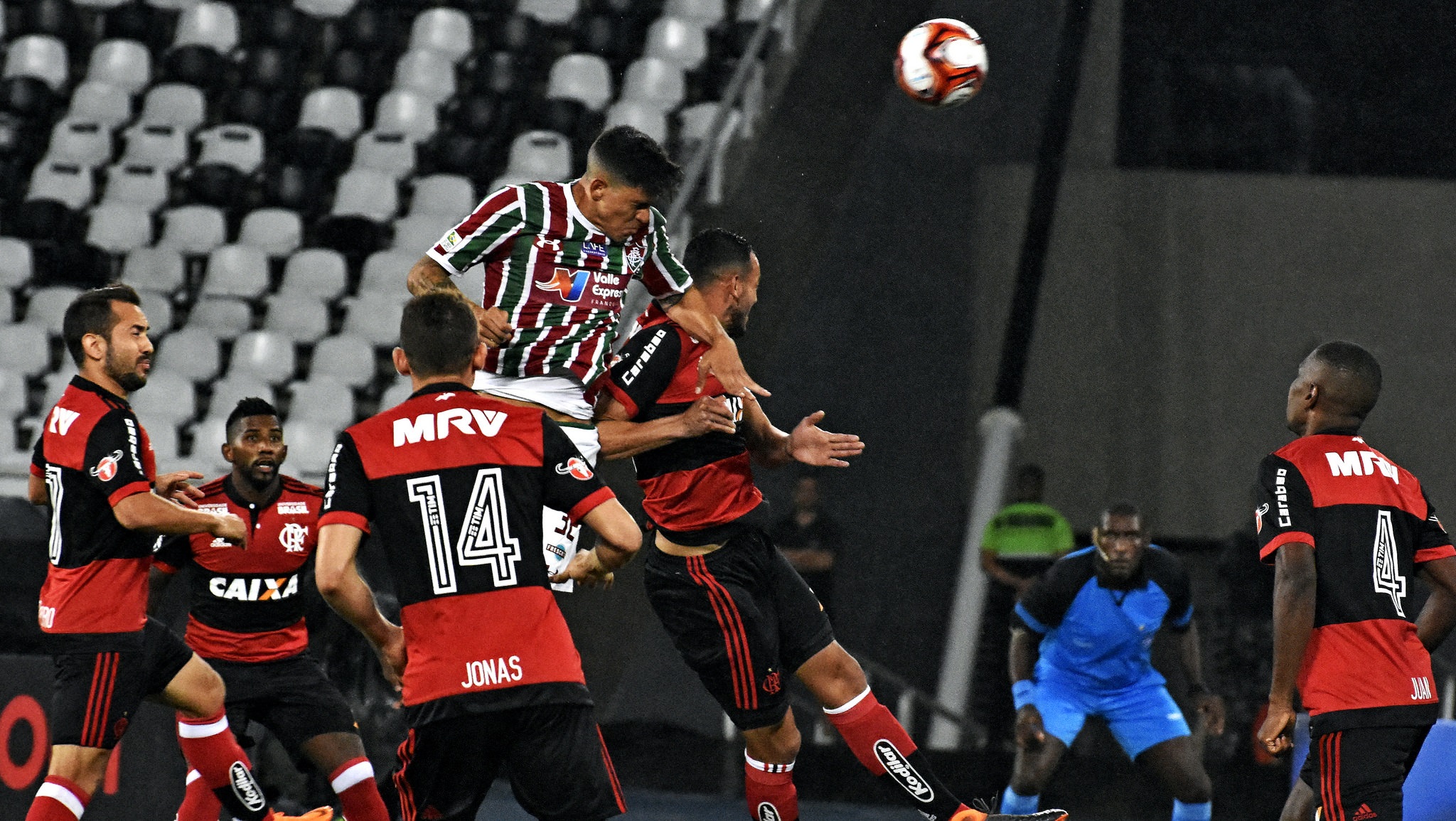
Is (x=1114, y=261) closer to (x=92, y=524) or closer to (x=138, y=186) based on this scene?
(x=138, y=186)

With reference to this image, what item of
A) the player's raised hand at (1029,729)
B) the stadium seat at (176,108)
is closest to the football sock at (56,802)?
Answer: the player's raised hand at (1029,729)

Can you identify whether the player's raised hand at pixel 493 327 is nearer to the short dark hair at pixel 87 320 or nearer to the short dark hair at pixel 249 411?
the short dark hair at pixel 87 320

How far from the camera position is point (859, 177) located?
11383mm

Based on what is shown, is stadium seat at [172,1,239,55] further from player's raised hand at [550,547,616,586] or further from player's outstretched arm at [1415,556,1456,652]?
player's outstretched arm at [1415,556,1456,652]

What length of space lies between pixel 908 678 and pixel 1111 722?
422 cm

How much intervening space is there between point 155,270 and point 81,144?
150 centimetres

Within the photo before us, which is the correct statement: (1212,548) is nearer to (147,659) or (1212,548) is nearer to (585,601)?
(585,601)

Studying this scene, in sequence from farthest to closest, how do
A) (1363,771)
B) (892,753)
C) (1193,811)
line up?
1. (1193,811)
2. (892,753)
3. (1363,771)

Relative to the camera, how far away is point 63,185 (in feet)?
40.1

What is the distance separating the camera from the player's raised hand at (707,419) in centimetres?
524

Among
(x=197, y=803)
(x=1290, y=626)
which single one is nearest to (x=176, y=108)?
(x=197, y=803)

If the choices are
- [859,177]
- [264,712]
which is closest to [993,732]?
[859,177]

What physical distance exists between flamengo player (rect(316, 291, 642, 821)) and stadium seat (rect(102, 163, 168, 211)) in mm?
8699

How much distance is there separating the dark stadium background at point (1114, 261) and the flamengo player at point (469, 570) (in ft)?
21.5
